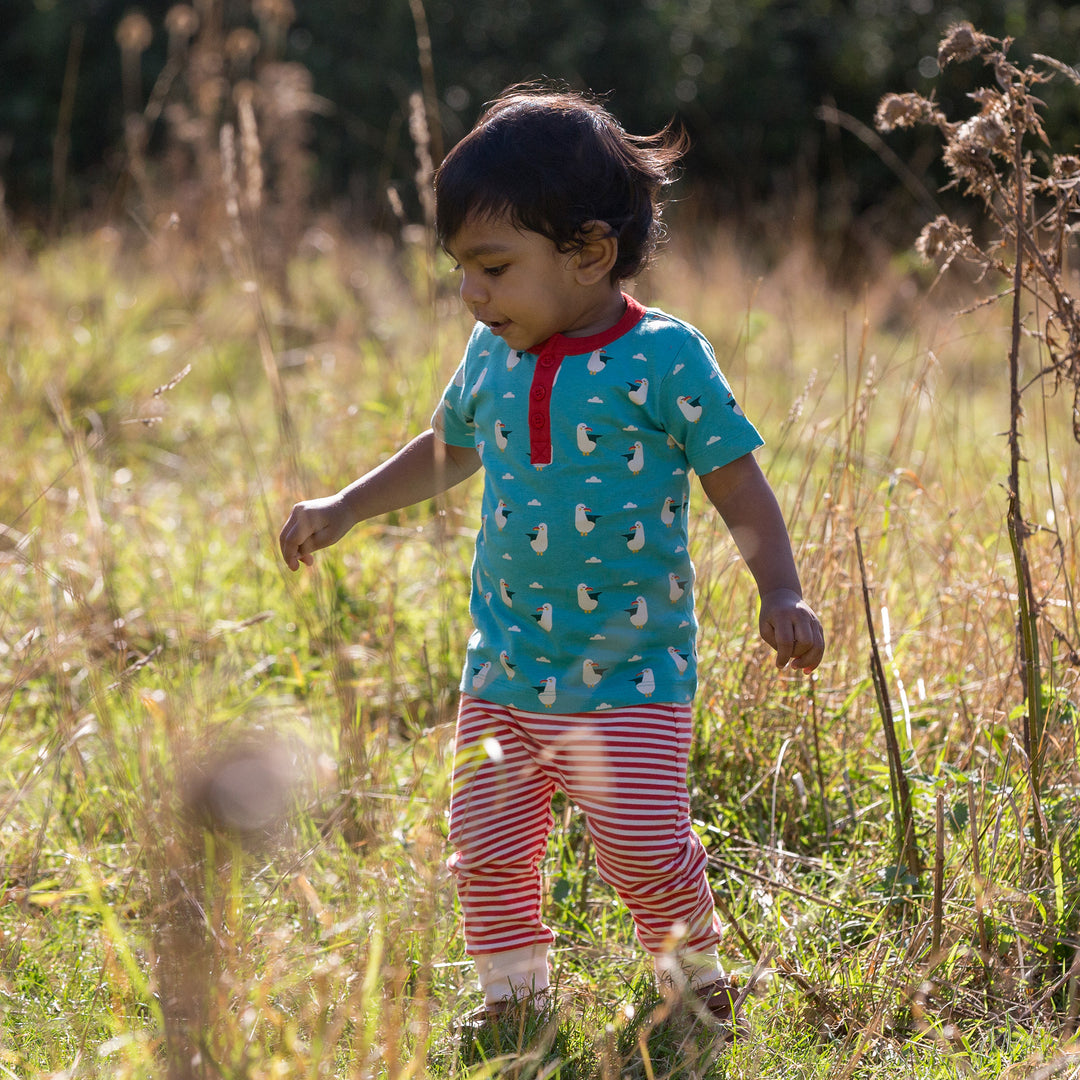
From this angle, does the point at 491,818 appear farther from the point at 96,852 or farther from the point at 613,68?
the point at 613,68

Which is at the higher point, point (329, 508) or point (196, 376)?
point (196, 376)

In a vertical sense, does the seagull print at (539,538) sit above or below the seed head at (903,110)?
below

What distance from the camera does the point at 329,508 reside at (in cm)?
183

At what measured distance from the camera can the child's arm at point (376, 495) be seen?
1.82 meters

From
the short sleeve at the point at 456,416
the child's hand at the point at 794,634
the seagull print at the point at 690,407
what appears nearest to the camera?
the child's hand at the point at 794,634

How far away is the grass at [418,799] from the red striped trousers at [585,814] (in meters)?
0.08

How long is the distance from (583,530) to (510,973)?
25.6 inches

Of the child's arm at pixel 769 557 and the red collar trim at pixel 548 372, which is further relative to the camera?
the red collar trim at pixel 548 372

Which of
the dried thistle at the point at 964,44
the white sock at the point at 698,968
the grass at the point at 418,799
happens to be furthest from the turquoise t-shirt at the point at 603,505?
the dried thistle at the point at 964,44

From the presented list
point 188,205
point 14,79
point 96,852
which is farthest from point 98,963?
point 14,79

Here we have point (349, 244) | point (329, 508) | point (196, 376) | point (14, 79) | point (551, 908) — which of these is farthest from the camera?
point (14, 79)

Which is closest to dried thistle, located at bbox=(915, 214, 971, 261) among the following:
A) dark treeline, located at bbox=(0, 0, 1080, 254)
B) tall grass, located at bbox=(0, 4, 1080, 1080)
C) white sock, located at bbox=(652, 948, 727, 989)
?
tall grass, located at bbox=(0, 4, 1080, 1080)

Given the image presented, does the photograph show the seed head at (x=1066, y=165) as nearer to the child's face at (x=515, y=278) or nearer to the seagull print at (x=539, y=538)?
the child's face at (x=515, y=278)

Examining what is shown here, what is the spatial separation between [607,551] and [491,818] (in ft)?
1.38
